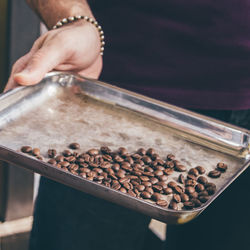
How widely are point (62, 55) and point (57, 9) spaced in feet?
0.73

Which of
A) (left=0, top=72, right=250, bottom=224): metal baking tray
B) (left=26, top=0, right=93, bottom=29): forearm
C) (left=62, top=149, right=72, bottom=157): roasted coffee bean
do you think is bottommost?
(left=62, top=149, right=72, bottom=157): roasted coffee bean

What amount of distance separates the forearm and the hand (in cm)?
4

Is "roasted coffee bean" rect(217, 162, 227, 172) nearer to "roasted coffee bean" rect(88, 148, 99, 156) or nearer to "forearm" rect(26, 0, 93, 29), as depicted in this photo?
"roasted coffee bean" rect(88, 148, 99, 156)

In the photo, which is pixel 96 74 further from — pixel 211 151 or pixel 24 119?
pixel 211 151

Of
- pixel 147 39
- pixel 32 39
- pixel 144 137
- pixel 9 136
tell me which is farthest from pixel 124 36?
pixel 32 39

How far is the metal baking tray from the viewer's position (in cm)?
101

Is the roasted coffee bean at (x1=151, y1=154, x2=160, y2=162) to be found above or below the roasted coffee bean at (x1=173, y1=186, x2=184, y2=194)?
above

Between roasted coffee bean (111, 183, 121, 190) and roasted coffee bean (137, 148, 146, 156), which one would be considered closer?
roasted coffee bean (111, 183, 121, 190)

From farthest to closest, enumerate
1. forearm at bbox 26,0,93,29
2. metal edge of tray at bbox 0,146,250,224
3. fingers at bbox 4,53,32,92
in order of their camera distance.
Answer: forearm at bbox 26,0,93,29, fingers at bbox 4,53,32,92, metal edge of tray at bbox 0,146,250,224

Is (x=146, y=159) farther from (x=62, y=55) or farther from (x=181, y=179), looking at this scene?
(x=62, y=55)

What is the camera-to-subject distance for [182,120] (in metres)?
1.12

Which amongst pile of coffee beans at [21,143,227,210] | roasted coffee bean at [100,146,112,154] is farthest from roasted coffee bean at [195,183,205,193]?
roasted coffee bean at [100,146,112,154]

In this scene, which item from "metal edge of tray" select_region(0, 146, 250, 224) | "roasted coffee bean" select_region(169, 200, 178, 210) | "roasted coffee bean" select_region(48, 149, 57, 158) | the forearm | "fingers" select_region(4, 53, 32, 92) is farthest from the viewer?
the forearm

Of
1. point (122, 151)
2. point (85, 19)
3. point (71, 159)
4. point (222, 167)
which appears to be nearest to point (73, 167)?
point (71, 159)
